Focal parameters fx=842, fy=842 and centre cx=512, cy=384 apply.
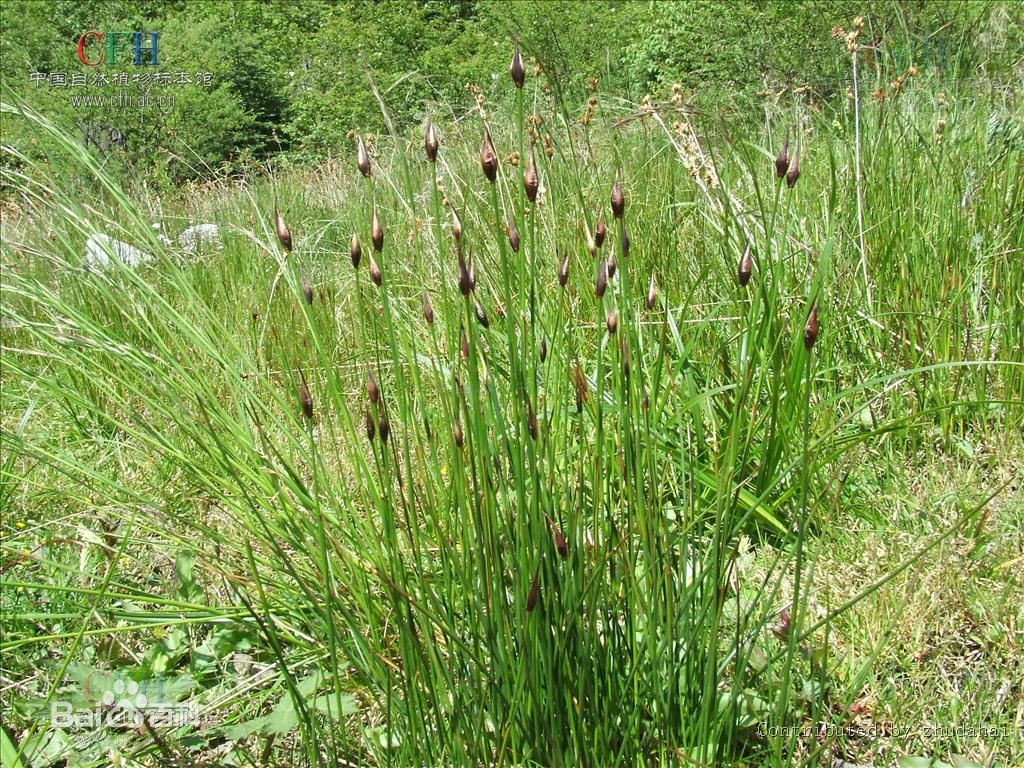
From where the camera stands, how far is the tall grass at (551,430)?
2.92 feet

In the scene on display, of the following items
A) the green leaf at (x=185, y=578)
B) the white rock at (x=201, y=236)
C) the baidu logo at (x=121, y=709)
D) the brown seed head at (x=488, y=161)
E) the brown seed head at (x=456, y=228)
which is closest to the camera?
the brown seed head at (x=488, y=161)

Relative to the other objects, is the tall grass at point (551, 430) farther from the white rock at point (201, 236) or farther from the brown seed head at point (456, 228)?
the white rock at point (201, 236)

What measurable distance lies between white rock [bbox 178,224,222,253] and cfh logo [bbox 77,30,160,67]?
7.76 m

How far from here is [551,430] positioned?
1.37 meters

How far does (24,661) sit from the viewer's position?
4.51ft

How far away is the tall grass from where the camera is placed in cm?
89

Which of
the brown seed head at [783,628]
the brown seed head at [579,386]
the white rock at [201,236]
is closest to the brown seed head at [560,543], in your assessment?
the brown seed head at [579,386]

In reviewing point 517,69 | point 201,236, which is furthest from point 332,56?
point 517,69

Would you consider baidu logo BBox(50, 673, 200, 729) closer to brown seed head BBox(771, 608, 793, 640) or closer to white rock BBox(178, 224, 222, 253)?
brown seed head BBox(771, 608, 793, 640)

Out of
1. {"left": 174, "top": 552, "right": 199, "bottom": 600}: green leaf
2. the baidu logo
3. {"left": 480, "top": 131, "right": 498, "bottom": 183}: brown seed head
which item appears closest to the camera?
{"left": 480, "top": 131, "right": 498, "bottom": 183}: brown seed head

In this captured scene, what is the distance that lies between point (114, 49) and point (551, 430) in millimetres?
11980

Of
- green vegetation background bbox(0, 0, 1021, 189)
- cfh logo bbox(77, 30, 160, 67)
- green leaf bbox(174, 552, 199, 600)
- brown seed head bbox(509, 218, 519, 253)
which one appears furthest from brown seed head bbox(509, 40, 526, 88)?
cfh logo bbox(77, 30, 160, 67)

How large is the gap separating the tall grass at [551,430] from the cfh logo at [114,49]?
9428 millimetres

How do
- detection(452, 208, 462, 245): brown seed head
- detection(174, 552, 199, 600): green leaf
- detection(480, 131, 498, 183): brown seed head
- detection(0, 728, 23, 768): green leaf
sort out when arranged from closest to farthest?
detection(480, 131, 498, 183): brown seed head → detection(452, 208, 462, 245): brown seed head → detection(0, 728, 23, 768): green leaf → detection(174, 552, 199, 600): green leaf
